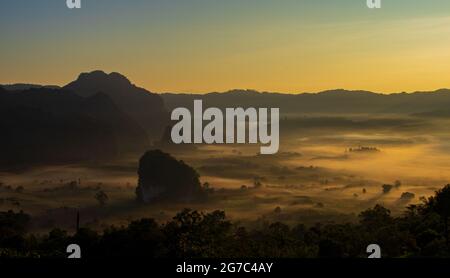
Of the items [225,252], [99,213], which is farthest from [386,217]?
[99,213]

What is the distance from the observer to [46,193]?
152 meters

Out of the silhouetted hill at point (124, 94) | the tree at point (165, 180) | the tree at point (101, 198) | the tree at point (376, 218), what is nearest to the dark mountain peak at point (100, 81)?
the silhouetted hill at point (124, 94)

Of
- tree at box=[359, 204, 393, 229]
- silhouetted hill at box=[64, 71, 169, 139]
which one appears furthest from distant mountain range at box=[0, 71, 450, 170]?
tree at box=[359, 204, 393, 229]

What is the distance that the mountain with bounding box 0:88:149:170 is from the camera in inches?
4739

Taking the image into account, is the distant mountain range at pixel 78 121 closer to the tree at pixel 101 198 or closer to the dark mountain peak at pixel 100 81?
the dark mountain peak at pixel 100 81

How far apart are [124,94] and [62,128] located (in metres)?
27.5

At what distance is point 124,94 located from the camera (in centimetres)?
16575

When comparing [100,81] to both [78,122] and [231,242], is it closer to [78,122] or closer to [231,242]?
[78,122]

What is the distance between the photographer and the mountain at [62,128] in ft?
395

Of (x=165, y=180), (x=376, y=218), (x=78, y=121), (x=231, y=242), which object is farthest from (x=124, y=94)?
(x=231, y=242)

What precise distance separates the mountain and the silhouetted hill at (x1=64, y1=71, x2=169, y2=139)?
3.64 meters

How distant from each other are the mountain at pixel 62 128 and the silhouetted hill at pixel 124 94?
3.64 meters

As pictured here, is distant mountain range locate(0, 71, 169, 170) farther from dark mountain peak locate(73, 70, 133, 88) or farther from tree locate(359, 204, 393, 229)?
tree locate(359, 204, 393, 229)

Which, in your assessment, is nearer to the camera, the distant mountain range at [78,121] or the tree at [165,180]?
the distant mountain range at [78,121]
